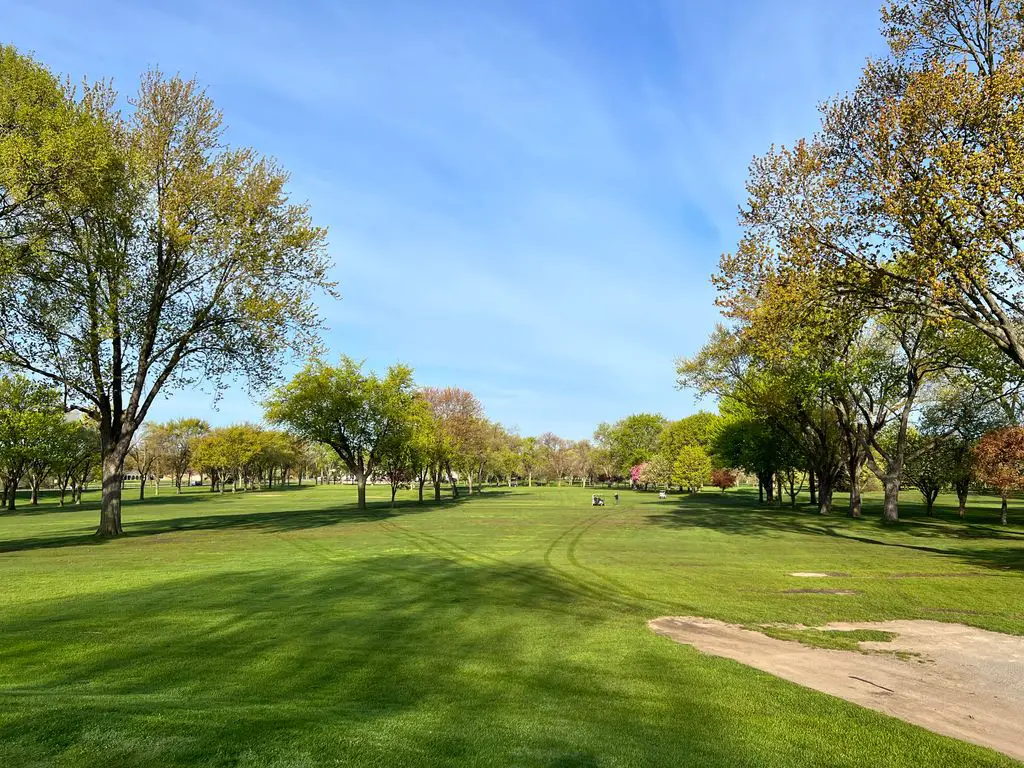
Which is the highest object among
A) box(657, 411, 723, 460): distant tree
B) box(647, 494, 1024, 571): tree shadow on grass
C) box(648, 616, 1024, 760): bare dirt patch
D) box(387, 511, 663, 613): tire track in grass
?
box(657, 411, 723, 460): distant tree

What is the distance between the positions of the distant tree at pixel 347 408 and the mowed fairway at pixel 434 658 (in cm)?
2824

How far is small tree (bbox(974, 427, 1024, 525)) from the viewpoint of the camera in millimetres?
34500

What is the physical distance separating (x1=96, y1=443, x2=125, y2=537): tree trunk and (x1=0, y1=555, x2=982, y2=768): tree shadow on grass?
59.0 ft

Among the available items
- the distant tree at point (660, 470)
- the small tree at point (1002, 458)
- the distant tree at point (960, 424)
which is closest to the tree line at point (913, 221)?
the small tree at point (1002, 458)

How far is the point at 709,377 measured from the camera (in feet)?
171

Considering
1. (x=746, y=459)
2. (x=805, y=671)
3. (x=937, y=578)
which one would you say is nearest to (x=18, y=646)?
(x=805, y=671)

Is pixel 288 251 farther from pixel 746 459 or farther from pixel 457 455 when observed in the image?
pixel 746 459

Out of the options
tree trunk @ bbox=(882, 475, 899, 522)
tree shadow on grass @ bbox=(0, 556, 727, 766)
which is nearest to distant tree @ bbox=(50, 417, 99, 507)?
tree shadow on grass @ bbox=(0, 556, 727, 766)

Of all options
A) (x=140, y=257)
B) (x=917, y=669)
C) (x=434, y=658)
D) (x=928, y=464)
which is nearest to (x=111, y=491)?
(x=140, y=257)

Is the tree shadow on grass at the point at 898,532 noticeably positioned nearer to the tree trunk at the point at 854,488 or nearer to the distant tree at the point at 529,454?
the tree trunk at the point at 854,488

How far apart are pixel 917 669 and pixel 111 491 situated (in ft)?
107

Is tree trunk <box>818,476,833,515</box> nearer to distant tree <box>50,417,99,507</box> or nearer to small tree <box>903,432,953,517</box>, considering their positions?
small tree <box>903,432,953,517</box>

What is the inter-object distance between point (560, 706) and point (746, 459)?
60.1 m

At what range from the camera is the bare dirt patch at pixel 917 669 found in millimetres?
6773
